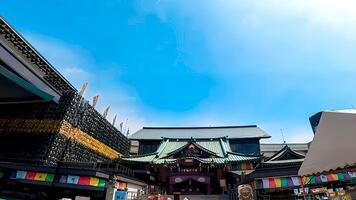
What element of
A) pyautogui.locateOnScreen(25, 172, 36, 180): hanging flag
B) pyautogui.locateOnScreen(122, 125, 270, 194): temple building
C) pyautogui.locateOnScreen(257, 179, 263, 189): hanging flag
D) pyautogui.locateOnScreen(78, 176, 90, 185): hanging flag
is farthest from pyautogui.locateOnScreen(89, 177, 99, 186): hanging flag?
pyautogui.locateOnScreen(257, 179, 263, 189): hanging flag

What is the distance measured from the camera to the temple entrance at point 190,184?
2124 cm

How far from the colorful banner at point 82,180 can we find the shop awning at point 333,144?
1142 cm

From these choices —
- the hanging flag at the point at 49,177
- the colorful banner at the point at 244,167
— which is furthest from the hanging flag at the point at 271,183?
the hanging flag at the point at 49,177

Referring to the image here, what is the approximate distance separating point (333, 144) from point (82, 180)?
12976 mm

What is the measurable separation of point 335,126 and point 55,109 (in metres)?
19.2

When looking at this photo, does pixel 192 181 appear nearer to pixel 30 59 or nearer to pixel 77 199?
pixel 77 199

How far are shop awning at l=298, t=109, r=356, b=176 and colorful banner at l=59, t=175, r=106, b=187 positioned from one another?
37.5 ft

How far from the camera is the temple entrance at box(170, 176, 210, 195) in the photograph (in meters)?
21.2

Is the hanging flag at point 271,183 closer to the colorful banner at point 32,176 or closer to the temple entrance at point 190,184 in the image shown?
the temple entrance at point 190,184

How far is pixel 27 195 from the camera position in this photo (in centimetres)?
1172

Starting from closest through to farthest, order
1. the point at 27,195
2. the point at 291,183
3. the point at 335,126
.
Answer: the point at 335,126, the point at 27,195, the point at 291,183

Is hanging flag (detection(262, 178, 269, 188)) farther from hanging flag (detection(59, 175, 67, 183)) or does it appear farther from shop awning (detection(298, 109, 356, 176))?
hanging flag (detection(59, 175, 67, 183))

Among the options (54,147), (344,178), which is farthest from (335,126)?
(54,147)

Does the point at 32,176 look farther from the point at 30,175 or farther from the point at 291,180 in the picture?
the point at 291,180
